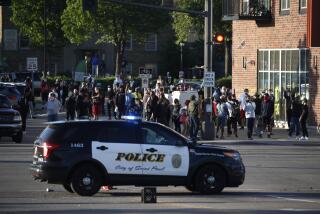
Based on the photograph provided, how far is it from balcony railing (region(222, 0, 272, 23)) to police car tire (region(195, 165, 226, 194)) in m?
26.4

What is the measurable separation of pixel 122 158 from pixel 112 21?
2334 inches

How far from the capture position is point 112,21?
7819 centimetres

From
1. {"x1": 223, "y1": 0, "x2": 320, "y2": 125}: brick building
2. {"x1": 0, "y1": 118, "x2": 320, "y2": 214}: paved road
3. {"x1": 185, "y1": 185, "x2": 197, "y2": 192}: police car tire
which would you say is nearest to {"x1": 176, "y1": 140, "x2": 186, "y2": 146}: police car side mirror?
{"x1": 185, "y1": 185, "x2": 197, "y2": 192}: police car tire

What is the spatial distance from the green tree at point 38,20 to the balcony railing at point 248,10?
35981 mm

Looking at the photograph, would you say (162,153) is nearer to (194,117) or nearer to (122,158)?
(122,158)

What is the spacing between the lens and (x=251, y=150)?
3344 cm

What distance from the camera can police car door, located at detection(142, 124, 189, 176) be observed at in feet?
64.6

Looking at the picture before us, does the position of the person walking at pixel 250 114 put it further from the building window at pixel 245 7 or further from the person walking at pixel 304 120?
the building window at pixel 245 7

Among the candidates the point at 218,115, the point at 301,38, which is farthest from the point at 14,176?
the point at 301,38

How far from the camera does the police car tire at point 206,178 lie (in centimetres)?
1997

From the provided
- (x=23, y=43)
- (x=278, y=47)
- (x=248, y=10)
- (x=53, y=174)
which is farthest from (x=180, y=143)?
(x=23, y=43)

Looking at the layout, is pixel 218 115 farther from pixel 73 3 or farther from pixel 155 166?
pixel 73 3

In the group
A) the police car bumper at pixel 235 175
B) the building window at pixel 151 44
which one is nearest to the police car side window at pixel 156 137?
the police car bumper at pixel 235 175

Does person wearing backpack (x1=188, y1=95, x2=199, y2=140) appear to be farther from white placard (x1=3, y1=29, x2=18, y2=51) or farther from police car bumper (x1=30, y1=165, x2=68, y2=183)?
white placard (x1=3, y1=29, x2=18, y2=51)
